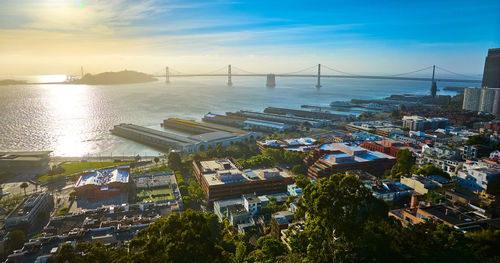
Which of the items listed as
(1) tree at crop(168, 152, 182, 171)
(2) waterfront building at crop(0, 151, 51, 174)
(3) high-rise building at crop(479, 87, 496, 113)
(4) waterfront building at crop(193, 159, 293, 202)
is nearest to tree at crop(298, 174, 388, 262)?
(4) waterfront building at crop(193, 159, 293, 202)

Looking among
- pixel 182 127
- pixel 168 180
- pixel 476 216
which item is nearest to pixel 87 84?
pixel 182 127

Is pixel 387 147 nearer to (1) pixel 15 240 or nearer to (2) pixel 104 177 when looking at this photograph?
(2) pixel 104 177

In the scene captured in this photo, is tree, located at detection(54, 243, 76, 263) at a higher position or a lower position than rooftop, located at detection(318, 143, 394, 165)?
higher

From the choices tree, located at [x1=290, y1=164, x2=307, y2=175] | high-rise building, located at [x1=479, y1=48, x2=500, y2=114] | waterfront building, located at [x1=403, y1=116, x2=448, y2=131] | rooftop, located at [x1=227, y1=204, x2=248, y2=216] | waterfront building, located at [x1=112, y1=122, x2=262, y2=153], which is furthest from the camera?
high-rise building, located at [x1=479, y1=48, x2=500, y2=114]

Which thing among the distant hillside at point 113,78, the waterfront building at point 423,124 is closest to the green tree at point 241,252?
the waterfront building at point 423,124

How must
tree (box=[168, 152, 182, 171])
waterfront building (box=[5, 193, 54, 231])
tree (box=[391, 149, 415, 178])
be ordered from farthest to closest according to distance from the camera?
tree (box=[168, 152, 182, 171]) < tree (box=[391, 149, 415, 178]) < waterfront building (box=[5, 193, 54, 231])

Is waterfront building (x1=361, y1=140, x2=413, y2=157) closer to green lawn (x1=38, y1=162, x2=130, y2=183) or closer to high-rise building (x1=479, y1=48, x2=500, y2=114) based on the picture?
green lawn (x1=38, y1=162, x2=130, y2=183)
